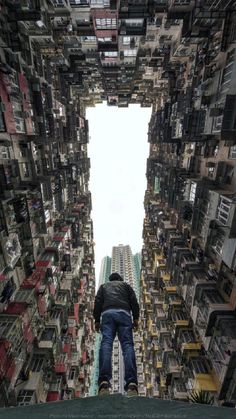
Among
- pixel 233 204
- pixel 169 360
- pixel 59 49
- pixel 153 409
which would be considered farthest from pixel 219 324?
pixel 59 49

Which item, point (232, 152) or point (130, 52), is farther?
point (130, 52)

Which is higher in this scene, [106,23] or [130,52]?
[106,23]

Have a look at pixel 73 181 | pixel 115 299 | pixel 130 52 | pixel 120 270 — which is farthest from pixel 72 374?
pixel 120 270

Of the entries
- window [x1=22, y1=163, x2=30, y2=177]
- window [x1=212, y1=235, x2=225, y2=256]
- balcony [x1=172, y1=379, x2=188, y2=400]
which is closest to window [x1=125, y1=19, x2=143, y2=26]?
window [x1=22, y1=163, x2=30, y2=177]

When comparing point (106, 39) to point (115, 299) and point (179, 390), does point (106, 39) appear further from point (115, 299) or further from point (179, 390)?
point (179, 390)

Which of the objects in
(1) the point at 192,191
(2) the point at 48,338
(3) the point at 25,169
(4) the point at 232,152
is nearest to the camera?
(4) the point at 232,152

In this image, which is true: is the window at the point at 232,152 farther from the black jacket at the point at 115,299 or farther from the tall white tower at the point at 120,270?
the tall white tower at the point at 120,270

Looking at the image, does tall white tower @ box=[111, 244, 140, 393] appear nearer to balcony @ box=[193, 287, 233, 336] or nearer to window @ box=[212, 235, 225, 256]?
balcony @ box=[193, 287, 233, 336]
